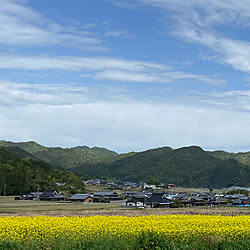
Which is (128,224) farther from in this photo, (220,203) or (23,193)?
(23,193)

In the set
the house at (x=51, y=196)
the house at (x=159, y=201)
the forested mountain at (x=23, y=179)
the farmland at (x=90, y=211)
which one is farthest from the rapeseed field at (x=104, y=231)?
the forested mountain at (x=23, y=179)

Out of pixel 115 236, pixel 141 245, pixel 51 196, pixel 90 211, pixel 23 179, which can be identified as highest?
pixel 23 179

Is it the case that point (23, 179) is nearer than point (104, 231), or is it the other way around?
point (104, 231)

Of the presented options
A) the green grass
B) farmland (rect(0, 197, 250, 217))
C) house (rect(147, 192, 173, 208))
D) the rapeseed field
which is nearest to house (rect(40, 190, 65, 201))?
house (rect(147, 192, 173, 208))

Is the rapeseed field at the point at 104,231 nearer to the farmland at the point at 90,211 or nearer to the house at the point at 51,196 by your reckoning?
the farmland at the point at 90,211

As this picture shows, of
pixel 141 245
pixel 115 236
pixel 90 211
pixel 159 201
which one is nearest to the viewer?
pixel 141 245

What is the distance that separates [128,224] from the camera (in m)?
27.2

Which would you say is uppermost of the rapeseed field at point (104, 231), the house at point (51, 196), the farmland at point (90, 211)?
the rapeseed field at point (104, 231)

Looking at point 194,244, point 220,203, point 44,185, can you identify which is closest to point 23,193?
point 44,185

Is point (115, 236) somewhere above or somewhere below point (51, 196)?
above

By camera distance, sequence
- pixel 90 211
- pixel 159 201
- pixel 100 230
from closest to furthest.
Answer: pixel 100 230, pixel 90 211, pixel 159 201

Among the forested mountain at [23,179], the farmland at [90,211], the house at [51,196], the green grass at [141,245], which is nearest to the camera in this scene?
the green grass at [141,245]

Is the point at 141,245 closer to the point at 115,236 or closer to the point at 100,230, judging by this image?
the point at 115,236

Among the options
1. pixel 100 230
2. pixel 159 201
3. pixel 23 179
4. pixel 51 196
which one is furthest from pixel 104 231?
pixel 23 179
